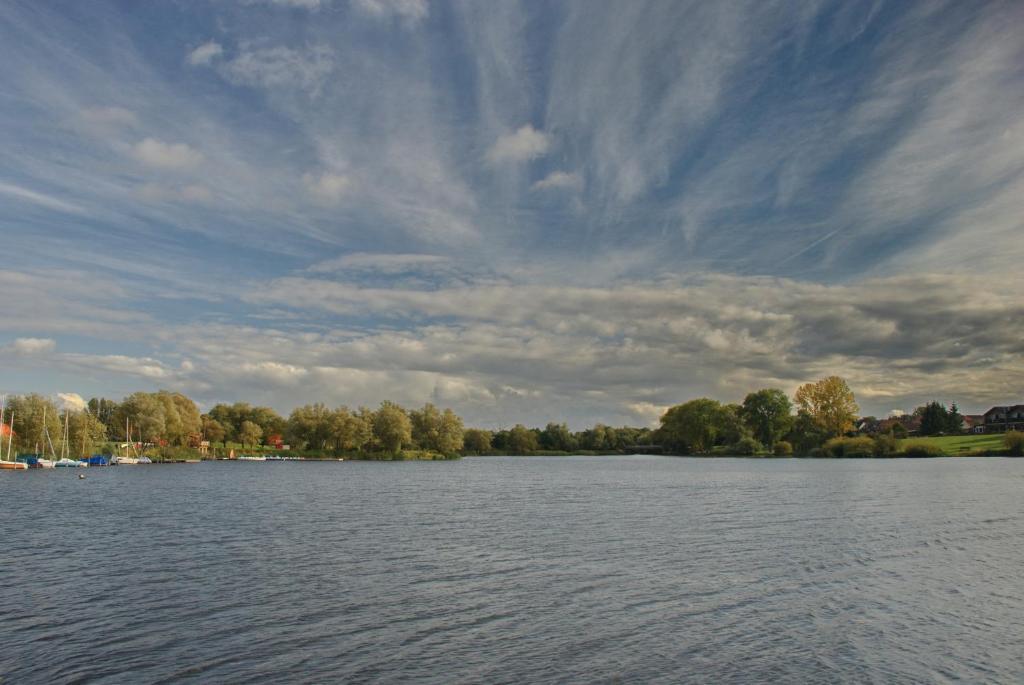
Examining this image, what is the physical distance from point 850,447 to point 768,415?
40.5 metres

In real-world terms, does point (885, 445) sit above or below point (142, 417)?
below

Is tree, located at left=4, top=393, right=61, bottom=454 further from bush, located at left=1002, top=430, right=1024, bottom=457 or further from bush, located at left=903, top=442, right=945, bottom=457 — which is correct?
bush, located at left=1002, top=430, right=1024, bottom=457

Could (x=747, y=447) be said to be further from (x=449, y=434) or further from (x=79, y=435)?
(x=79, y=435)

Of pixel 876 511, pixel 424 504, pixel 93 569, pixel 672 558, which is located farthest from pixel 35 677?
pixel 876 511

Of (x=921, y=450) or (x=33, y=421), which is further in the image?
(x=921, y=450)

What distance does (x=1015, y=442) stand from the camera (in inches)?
5399

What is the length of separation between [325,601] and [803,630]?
1547 centimetres

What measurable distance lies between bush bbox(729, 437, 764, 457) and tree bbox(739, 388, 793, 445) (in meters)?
4.77

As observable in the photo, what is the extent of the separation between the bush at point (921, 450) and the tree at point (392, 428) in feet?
392

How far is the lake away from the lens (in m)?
16.8

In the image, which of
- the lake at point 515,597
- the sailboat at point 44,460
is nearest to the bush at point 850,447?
the lake at point 515,597

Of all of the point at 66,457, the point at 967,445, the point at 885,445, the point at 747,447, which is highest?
the point at 967,445

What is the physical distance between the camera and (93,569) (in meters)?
28.6

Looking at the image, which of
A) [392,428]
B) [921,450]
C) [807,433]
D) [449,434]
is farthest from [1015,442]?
[392,428]
